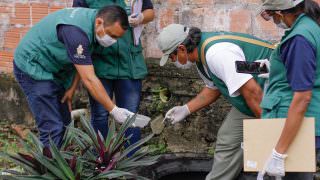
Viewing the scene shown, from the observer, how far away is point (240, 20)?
4.98 m

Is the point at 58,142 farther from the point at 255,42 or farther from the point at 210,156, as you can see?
the point at 255,42

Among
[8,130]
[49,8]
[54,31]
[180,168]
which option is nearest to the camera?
[54,31]

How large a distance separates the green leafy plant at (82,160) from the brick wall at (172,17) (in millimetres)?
1656

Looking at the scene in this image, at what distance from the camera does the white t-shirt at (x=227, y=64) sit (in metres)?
3.65

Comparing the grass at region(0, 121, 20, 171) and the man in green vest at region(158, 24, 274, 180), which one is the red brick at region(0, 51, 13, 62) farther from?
the man in green vest at region(158, 24, 274, 180)

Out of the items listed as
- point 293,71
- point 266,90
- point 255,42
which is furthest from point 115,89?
point 293,71

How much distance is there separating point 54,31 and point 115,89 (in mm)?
795

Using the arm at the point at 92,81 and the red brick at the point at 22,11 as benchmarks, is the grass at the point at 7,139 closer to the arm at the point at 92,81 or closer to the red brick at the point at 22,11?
the red brick at the point at 22,11

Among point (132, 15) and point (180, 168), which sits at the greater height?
point (132, 15)

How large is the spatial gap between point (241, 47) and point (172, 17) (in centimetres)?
148

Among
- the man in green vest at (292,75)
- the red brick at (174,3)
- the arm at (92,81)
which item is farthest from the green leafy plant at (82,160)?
the red brick at (174,3)

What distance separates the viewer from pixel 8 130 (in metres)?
6.24

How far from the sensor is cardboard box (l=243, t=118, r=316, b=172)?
10.1 feet

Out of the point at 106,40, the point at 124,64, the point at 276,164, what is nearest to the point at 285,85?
the point at 276,164
